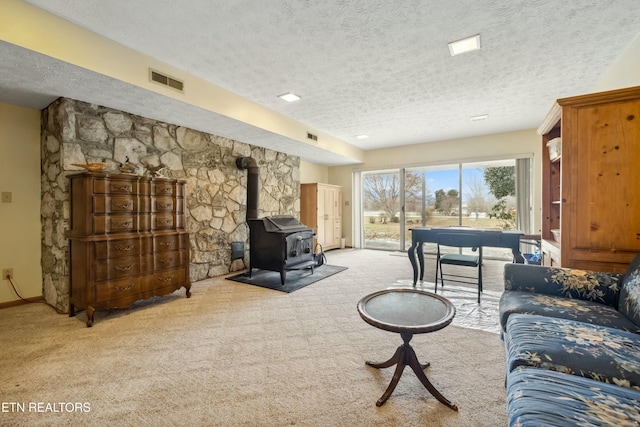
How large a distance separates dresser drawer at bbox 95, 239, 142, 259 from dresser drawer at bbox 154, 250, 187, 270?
23cm

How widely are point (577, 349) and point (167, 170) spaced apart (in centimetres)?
434

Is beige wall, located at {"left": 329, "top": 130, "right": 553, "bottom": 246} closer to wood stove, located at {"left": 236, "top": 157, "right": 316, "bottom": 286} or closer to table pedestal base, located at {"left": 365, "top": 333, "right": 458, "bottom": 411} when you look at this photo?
wood stove, located at {"left": 236, "top": 157, "right": 316, "bottom": 286}

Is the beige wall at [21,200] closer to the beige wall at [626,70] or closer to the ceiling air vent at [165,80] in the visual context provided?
the ceiling air vent at [165,80]

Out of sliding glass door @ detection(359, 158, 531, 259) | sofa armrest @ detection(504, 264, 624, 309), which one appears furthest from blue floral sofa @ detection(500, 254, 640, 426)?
sliding glass door @ detection(359, 158, 531, 259)

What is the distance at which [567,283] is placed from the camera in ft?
6.07

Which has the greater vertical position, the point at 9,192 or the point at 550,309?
the point at 9,192

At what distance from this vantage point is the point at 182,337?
7.64ft

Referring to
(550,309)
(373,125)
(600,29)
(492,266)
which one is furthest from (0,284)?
(492,266)

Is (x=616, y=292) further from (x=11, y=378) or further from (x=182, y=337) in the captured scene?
(x=11, y=378)

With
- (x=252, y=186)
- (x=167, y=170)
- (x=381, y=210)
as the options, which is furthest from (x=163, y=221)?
(x=381, y=210)

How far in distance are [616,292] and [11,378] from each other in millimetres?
3981

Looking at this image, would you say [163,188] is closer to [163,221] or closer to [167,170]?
[163,221]

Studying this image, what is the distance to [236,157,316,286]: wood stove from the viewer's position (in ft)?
13.0

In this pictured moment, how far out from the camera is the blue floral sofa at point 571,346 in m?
0.88
